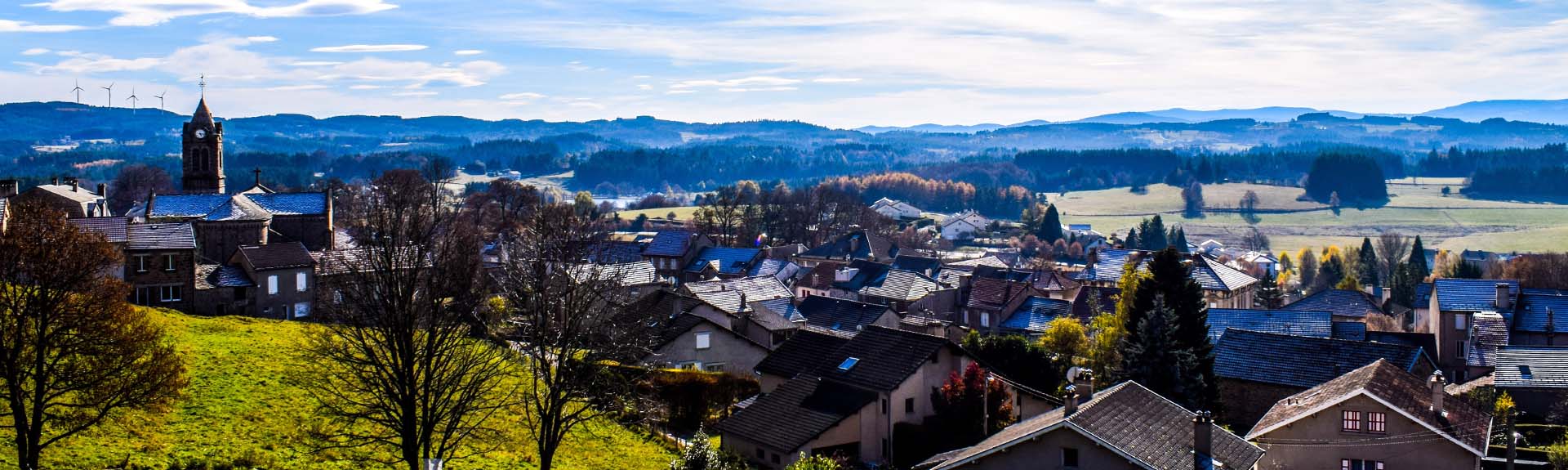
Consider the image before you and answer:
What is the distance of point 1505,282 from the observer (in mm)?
56188

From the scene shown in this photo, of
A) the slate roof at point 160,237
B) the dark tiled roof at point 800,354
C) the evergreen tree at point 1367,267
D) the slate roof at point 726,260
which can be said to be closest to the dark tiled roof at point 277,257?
the slate roof at point 160,237

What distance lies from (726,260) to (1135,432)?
65349 millimetres

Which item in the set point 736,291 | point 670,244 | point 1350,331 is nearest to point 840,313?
point 736,291

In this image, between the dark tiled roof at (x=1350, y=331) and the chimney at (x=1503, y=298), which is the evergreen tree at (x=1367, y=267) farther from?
the chimney at (x=1503, y=298)

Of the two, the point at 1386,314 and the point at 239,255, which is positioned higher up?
the point at 239,255

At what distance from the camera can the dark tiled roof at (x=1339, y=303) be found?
68.8 meters

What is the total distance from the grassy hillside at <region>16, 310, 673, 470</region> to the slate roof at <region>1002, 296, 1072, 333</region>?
34.0m

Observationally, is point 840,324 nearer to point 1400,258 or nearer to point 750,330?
point 750,330

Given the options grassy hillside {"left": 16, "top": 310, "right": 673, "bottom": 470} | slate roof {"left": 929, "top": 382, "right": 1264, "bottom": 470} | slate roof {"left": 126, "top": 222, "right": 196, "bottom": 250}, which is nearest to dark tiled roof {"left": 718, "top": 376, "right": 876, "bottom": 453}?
grassy hillside {"left": 16, "top": 310, "right": 673, "bottom": 470}

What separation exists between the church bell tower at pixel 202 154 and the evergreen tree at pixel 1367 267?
91.9 m

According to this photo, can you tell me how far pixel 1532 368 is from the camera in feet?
137

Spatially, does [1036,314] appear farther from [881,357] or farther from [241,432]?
[241,432]

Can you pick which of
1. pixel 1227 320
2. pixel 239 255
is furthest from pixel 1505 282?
pixel 239 255

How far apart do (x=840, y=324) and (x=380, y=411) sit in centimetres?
3315
